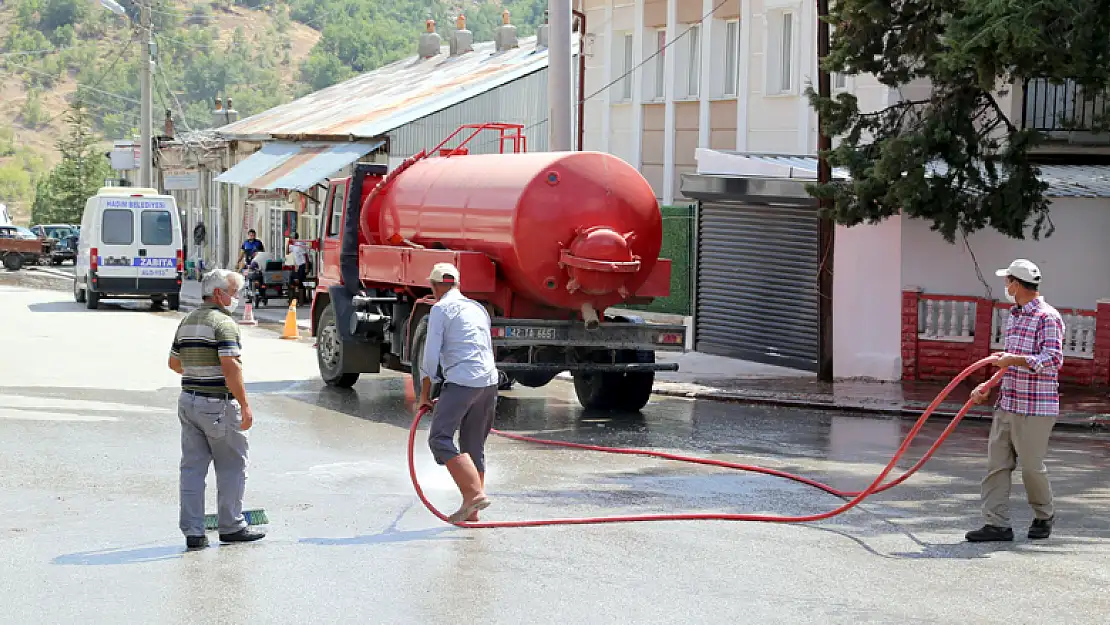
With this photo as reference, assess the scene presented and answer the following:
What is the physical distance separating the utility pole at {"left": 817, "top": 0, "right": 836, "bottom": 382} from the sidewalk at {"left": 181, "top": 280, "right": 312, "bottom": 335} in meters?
11.5

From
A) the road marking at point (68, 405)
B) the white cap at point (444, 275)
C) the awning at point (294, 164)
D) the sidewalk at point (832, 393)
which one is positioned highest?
the awning at point (294, 164)

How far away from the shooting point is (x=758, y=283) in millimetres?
23188

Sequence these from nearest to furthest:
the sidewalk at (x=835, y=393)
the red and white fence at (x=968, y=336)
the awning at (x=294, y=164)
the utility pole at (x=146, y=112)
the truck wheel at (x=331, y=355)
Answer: the sidewalk at (x=835, y=393) < the truck wheel at (x=331, y=355) < the red and white fence at (x=968, y=336) < the awning at (x=294, y=164) < the utility pole at (x=146, y=112)

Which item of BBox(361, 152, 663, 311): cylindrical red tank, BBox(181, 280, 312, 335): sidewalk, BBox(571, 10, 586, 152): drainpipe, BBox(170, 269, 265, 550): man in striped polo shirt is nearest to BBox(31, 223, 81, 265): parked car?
BBox(181, 280, 312, 335): sidewalk

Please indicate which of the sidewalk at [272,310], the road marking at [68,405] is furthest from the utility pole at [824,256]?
the sidewalk at [272,310]

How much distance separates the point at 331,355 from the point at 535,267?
4.07 meters

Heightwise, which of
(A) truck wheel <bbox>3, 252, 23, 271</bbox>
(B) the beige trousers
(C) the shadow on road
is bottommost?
(C) the shadow on road

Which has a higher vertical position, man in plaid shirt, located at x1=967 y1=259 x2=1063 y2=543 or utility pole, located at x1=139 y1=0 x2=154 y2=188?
utility pole, located at x1=139 y1=0 x2=154 y2=188

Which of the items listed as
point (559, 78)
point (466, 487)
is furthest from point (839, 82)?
point (466, 487)

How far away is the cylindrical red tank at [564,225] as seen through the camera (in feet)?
51.8

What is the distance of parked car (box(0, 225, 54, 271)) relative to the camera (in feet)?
170

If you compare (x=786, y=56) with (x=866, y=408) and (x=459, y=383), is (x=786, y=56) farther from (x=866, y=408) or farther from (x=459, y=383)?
(x=459, y=383)

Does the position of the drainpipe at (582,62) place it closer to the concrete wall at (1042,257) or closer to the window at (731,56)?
the window at (731,56)

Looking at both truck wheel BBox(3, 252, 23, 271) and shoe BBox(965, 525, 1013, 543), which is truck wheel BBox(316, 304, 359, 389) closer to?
shoe BBox(965, 525, 1013, 543)
